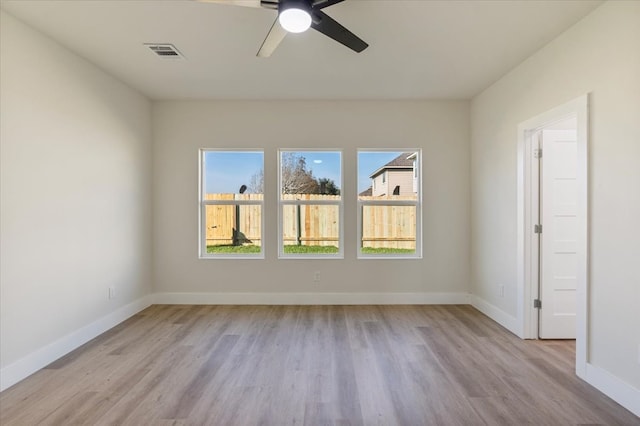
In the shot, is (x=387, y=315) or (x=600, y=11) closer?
(x=600, y=11)

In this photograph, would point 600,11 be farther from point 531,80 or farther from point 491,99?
point 491,99

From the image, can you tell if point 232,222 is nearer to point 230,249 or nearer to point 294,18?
point 230,249

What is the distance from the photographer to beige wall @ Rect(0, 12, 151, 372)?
2307 millimetres

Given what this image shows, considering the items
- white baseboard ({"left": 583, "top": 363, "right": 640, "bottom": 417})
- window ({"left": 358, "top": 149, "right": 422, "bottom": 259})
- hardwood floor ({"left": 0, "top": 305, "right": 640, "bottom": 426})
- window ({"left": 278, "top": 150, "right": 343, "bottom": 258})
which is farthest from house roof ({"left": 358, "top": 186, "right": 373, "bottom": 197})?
white baseboard ({"left": 583, "top": 363, "right": 640, "bottom": 417})

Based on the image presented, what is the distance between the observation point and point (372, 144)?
13.8ft

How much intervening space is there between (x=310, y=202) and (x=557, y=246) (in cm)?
284

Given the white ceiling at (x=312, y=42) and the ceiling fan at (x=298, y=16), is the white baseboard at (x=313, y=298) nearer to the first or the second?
the white ceiling at (x=312, y=42)

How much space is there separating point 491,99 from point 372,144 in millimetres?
1496

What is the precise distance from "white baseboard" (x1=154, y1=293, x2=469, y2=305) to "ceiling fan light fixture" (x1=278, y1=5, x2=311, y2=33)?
3.22 m

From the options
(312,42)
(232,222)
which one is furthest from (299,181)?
(312,42)

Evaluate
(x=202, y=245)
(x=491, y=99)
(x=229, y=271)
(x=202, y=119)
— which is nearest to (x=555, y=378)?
(x=491, y=99)

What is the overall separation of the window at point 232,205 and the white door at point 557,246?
10.9 feet

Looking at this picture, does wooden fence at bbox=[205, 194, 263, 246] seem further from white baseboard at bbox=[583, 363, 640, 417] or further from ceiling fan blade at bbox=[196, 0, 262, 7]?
white baseboard at bbox=[583, 363, 640, 417]

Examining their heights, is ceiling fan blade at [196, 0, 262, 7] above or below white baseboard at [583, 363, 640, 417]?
above
